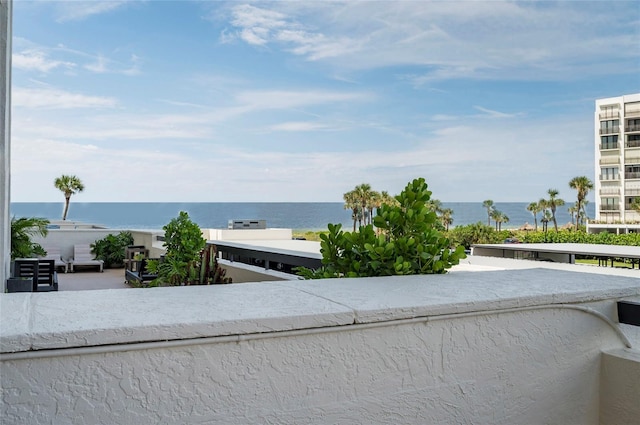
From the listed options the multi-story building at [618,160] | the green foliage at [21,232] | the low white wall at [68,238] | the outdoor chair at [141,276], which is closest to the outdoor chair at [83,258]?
the low white wall at [68,238]

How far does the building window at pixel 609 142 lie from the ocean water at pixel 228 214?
40.0m

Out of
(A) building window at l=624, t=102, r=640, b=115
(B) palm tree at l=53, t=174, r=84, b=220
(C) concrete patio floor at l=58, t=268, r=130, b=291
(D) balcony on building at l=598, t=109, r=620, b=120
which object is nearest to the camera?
(C) concrete patio floor at l=58, t=268, r=130, b=291

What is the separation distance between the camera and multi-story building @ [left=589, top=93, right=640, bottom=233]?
165 ft

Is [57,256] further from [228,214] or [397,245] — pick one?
[228,214]

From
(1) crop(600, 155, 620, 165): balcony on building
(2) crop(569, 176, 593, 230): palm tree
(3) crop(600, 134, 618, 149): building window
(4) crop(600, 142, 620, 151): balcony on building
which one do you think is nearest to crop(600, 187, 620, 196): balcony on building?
(2) crop(569, 176, 593, 230): palm tree

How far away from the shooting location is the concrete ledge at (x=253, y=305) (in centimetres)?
131

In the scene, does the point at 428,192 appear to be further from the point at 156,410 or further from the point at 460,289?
the point at 156,410

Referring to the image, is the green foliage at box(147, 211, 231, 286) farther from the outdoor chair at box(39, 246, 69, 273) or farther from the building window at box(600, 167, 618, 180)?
the building window at box(600, 167, 618, 180)

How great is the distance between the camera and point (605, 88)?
76.0m

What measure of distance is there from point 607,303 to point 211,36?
51841 millimetres

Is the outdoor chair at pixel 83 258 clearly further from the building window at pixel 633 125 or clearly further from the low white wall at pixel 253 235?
the building window at pixel 633 125

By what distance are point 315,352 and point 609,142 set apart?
57.6m

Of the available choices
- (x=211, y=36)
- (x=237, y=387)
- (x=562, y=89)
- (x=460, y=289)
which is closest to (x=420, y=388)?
(x=460, y=289)

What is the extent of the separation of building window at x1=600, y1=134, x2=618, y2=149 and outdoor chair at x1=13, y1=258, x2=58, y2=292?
53.2 m
